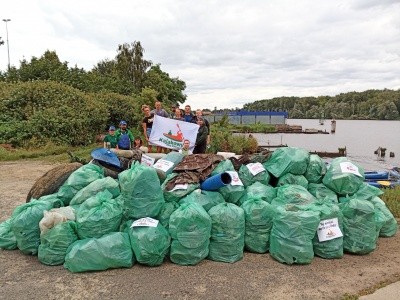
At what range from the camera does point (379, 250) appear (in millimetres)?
4590

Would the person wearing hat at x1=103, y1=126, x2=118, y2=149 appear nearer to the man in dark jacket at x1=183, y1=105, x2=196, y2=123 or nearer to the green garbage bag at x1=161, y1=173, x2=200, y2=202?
the man in dark jacket at x1=183, y1=105, x2=196, y2=123

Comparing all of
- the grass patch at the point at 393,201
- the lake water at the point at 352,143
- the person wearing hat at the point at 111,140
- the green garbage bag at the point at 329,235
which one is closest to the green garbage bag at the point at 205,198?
the green garbage bag at the point at 329,235

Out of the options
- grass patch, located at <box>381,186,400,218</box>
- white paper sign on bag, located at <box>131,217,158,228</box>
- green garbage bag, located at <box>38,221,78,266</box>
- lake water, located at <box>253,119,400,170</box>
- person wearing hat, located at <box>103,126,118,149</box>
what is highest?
person wearing hat, located at <box>103,126,118,149</box>

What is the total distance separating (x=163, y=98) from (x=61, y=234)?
28.1m

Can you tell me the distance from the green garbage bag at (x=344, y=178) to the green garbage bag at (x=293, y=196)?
1.32ft

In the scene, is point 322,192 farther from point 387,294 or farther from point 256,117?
point 256,117

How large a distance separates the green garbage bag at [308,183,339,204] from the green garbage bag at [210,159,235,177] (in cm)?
107

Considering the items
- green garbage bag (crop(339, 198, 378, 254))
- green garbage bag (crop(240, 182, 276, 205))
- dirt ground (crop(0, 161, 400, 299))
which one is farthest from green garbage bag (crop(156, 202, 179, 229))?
green garbage bag (crop(339, 198, 378, 254))

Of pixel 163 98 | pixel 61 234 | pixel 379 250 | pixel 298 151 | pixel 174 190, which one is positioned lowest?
pixel 379 250

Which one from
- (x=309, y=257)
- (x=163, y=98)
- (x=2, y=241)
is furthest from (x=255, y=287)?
(x=163, y=98)

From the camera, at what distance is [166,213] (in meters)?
4.27

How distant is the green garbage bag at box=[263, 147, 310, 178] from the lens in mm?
5031

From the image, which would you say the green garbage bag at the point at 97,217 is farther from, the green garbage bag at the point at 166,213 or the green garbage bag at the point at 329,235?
the green garbage bag at the point at 329,235

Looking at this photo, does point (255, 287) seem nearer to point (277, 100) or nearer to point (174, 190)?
point (174, 190)
